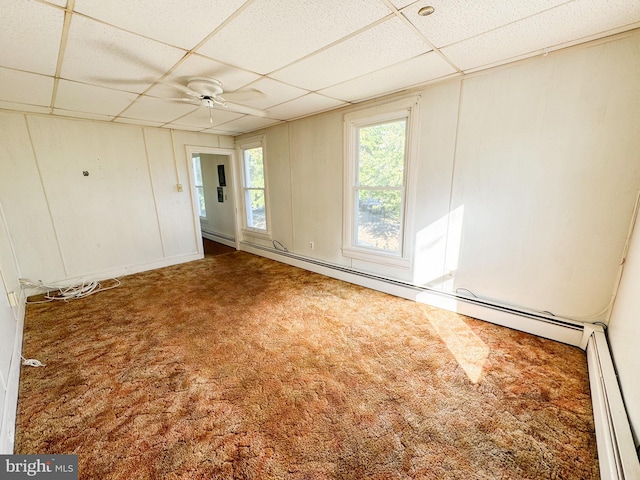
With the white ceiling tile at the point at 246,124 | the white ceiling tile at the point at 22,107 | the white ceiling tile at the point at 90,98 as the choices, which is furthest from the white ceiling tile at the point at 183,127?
the white ceiling tile at the point at 22,107

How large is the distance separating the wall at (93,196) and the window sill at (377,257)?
316 centimetres

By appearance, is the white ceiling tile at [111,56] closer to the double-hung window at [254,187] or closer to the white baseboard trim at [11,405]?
the white baseboard trim at [11,405]

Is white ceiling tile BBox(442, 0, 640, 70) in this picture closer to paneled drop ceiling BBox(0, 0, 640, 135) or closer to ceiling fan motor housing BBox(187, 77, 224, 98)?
paneled drop ceiling BBox(0, 0, 640, 135)

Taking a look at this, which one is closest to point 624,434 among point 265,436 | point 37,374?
point 265,436

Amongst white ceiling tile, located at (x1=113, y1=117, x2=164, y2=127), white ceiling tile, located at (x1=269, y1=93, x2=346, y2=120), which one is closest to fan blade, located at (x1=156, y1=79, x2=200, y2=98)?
→ white ceiling tile, located at (x1=269, y1=93, x2=346, y2=120)

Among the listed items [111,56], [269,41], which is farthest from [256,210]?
[269,41]

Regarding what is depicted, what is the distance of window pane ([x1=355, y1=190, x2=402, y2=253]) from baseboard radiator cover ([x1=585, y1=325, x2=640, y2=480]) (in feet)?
6.25

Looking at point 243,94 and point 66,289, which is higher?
point 243,94

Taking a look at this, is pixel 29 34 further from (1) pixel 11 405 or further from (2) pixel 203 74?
(1) pixel 11 405

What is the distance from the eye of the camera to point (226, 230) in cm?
609

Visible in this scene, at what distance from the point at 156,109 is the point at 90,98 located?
2.11 feet

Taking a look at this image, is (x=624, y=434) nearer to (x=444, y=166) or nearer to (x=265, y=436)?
(x=265, y=436)

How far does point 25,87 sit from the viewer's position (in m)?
2.44

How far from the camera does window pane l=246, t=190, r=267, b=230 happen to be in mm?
5140
